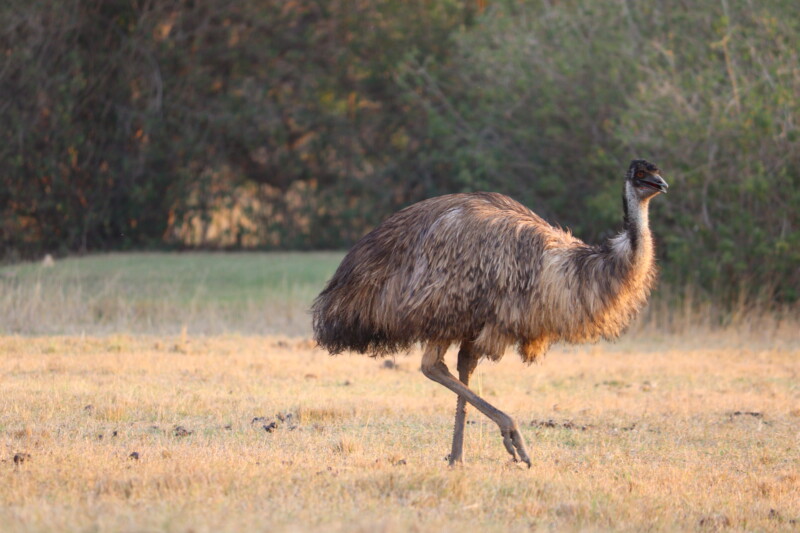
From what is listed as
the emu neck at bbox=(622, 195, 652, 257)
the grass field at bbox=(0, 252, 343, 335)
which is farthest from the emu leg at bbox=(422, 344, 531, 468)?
the grass field at bbox=(0, 252, 343, 335)

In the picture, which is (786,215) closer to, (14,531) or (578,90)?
(578,90)

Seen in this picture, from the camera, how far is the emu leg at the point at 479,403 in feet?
21.1

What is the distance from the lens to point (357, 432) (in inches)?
291

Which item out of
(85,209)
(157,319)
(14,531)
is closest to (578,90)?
(157,319)

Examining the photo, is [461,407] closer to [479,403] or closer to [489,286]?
[479,403]

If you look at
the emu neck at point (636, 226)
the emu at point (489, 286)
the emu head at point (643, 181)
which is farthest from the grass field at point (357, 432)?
the emu head at point (643, 181)

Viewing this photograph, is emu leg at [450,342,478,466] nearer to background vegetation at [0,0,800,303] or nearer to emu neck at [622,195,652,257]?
emu neck at [622,195,652,257]

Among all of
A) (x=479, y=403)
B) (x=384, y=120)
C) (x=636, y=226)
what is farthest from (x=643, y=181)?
(x=384, y=120)

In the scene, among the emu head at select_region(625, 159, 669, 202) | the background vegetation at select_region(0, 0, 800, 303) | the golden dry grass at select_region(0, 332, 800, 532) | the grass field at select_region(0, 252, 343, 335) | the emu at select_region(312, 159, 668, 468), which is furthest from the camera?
the background vegetation at select_region(0, 0, 800, 303)

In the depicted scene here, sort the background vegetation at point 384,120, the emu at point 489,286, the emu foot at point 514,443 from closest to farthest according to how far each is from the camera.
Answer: the emu foot at point 514,443
the emu at point 489,286
the background vegetation at point 384,120

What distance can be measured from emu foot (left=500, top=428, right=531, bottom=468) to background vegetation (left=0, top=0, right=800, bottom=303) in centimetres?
784

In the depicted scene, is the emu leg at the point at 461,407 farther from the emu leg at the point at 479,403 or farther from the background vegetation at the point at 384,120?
the background vegetation at the point at 384,120

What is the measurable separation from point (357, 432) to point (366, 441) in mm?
346

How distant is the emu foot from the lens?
6422 mm
